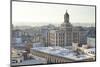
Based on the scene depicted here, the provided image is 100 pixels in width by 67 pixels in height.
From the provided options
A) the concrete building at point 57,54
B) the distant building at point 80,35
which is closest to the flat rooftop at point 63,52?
the concrete building at point 57,54

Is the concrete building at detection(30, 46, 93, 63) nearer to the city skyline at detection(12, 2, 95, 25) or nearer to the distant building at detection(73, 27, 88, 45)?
the distant building at detection(73, 27, 88, 45)

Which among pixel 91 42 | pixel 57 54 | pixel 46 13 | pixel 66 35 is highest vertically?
pixel 46 13

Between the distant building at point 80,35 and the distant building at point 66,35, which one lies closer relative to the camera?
the distant building at point 66,35

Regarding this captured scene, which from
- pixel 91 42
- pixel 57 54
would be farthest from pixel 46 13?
pixel 91 42

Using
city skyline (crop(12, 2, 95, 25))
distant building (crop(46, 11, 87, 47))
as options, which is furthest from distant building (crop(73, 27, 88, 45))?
city skyline (crop(12, 2, 95, 25))

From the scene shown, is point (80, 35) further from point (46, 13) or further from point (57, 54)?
point (46, 13)

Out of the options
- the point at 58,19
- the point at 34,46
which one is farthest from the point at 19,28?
the point at 58,19

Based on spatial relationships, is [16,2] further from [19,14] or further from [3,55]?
[3,55]

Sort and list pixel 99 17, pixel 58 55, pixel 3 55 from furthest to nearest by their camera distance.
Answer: pixel 99 17 → pixel 58 55 → pixel 3 55

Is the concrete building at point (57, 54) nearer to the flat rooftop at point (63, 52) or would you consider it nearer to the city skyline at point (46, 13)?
the flat rooftop at point (63, 52)
